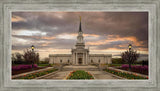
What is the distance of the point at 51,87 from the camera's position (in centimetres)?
574

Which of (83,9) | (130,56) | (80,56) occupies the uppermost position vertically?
(83,9)

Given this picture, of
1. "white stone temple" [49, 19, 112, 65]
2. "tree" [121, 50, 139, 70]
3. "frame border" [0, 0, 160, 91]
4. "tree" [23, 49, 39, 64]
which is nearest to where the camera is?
"frame border" [0, 0, 160, 91]

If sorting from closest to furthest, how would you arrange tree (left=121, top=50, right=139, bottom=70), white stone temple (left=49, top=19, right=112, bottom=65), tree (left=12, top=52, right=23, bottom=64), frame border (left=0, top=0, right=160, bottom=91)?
frame border (left=0, top=0, right=160, bottom=91) → tree (left=12, top=52, right=23, bottom=64) → tree (left=121, top=50, right=139, bottom=70) → white stone temple (left=49, top=19, right=112, bottom=65)

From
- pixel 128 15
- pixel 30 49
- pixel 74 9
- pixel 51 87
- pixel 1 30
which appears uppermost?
pixel 128 15

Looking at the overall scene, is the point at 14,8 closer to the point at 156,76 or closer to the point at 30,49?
the point at 30,49

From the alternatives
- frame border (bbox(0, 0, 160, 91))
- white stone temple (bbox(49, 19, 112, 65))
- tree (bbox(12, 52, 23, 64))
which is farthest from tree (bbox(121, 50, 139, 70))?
white stone temple (bbox(49, 19, 112, 65))

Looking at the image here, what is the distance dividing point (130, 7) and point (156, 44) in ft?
6.83

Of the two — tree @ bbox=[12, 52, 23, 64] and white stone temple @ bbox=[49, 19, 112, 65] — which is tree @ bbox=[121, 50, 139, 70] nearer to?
tree @ bbox=[12, 52, 23, 64]

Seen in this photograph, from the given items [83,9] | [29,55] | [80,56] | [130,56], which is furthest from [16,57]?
[80,56]

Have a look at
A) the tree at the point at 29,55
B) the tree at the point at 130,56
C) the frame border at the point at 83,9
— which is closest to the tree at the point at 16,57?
the tree at the point at 29,55

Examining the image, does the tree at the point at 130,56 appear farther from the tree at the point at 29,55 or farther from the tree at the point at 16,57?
the tree at the point at 16,57

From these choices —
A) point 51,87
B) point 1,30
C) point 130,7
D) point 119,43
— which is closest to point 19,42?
point 1,30

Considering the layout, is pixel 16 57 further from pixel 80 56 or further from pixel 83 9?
pixel 80 56

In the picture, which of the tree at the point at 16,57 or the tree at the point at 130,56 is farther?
the tree at the point at 130,56
